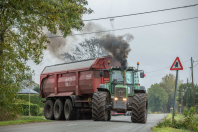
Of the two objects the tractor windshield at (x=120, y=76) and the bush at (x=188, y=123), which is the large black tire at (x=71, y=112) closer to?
the tractor windshield at (x=120, y=76)

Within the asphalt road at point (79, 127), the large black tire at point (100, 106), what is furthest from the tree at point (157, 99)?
the asphalt road at point (79, 127)

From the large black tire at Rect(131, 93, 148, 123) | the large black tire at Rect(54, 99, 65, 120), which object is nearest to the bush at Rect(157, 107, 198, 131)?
the large black tire at Rect(131, 93, 148, 123)

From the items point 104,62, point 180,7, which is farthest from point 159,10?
point 104,62

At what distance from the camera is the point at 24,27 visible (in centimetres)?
1246

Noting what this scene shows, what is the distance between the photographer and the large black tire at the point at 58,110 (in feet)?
64.0

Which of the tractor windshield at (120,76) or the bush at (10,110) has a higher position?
the tractor windshield at (120,76)

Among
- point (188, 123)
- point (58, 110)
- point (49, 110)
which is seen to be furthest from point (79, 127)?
point (49, 110)

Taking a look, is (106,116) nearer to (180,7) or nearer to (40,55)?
(40,55)

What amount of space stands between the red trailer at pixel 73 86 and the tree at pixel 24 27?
447 centimetres

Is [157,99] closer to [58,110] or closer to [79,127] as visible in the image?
[58,110]

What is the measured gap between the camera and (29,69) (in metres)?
13.8

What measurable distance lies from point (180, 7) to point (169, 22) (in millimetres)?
2403

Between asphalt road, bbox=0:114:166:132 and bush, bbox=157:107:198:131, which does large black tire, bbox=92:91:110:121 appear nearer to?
asphalt road, bbox=0:114:166:132

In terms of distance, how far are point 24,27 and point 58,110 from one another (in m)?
9.39
